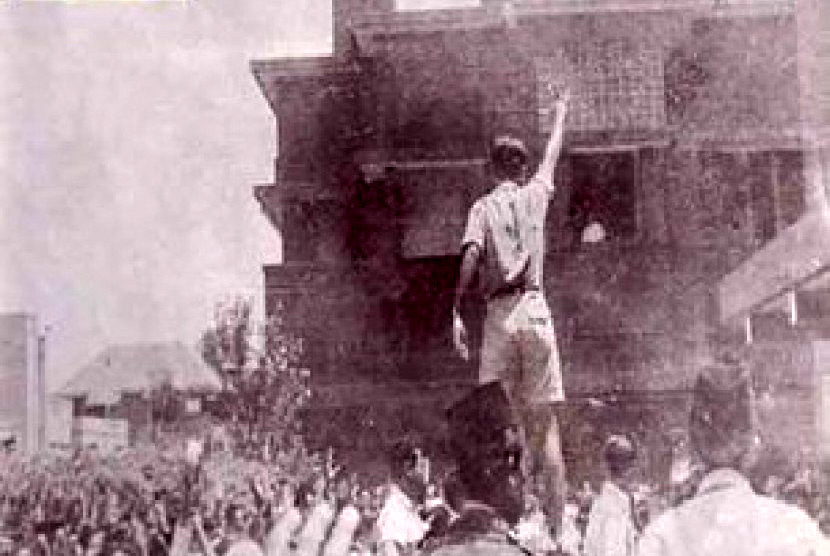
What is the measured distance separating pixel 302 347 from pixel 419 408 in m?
0.22

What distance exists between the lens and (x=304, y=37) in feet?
6.94

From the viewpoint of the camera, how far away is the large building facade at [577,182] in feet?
6.42

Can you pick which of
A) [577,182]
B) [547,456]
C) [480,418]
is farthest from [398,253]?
[480,418]

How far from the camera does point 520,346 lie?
1.78 meters

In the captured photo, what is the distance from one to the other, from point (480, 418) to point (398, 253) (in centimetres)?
117

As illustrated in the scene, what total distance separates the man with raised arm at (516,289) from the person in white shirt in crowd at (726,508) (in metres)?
0.72

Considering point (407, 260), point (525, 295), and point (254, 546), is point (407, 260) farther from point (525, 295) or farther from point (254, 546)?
point (254, 546)

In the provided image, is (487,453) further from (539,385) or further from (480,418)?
(539,385)

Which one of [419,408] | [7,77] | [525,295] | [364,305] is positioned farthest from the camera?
[364,305]

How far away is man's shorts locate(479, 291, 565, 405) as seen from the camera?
1769 millimetres

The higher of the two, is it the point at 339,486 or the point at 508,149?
the point at 508,149

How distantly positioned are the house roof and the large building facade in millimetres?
157

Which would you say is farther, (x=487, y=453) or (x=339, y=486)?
(x=339, y=486)

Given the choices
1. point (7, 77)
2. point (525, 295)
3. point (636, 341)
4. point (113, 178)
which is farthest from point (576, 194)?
point (7, 77)
